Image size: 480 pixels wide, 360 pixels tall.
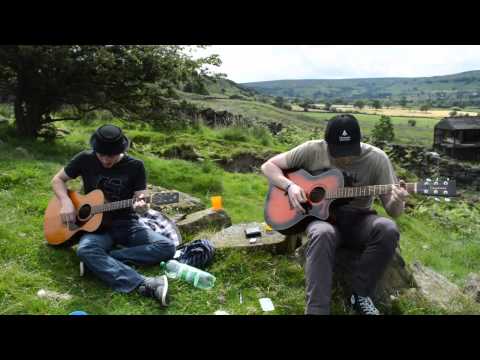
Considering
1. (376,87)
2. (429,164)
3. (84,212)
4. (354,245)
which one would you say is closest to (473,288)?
(354,245)

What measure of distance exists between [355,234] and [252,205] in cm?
467

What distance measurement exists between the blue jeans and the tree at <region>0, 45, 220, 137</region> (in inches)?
211

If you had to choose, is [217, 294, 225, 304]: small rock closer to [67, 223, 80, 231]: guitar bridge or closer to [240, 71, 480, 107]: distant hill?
[67, 223, 80, 231]: guitar bridge

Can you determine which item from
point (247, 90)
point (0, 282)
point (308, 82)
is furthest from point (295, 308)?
point (308, 82)

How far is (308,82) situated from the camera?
46125 mm

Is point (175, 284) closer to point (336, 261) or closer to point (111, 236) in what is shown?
point (111, 236)

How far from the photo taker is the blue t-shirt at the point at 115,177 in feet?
15.6

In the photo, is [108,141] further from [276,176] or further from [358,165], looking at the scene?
[358,165]

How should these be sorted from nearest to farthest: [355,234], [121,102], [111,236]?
[355,234]
[111,236]
[121,102]

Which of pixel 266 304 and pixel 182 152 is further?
pixel 182 152

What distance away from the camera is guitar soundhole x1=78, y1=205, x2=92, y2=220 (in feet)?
15.7

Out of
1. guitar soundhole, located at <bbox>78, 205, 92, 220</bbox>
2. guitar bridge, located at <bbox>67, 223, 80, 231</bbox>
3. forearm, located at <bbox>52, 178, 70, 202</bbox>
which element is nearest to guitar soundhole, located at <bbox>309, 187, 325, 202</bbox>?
guitar soundhole, located at <bbox>78, 205, 92, 220</bbox>

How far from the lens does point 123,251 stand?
4.65 m

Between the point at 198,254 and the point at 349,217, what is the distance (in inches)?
62.7
